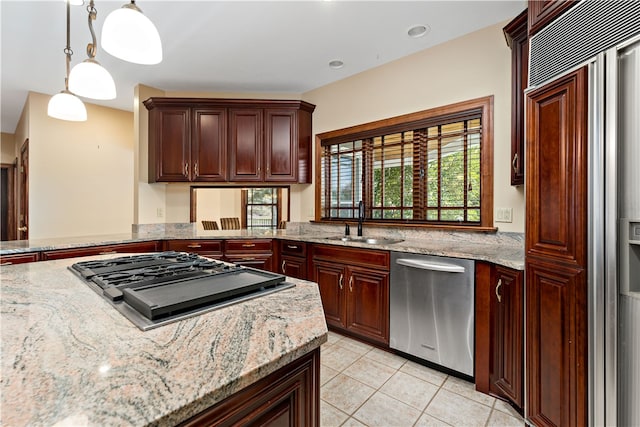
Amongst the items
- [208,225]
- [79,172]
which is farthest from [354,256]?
[79,172]

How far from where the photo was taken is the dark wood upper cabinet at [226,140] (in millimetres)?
3479

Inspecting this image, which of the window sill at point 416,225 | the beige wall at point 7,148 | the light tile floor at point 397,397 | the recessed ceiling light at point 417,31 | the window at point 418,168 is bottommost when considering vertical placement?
the light tile floor at point 397,397

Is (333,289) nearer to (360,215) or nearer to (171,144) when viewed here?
(360,215)

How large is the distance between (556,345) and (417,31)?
2.47 metres

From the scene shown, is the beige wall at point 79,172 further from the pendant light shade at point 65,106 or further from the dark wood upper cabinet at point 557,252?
the dark wood upper cabinet at point 557,252

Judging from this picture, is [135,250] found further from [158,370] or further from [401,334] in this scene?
[158,370]

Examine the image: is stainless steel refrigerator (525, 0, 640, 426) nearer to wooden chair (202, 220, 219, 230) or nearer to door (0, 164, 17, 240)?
wooden chair (202, 220, 219, 230)

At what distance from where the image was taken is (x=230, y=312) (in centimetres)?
86

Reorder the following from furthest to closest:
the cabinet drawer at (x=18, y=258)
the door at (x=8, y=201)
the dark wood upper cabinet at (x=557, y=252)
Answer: the door at (x=8, y=201)
the cabinet drawer at (x=18, y=258)
the dark wood upper cabinet at (x=557, y=252)

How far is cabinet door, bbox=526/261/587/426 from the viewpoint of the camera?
4.06 ft

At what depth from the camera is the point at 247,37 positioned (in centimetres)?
263

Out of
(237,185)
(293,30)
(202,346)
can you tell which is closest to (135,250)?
(237,185)

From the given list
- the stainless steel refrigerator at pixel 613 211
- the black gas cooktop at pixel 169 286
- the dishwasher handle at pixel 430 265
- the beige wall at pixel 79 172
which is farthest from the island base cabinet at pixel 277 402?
the beige wall at pixel 79 172

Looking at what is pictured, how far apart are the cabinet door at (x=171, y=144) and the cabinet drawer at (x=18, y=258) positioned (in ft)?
4.46
